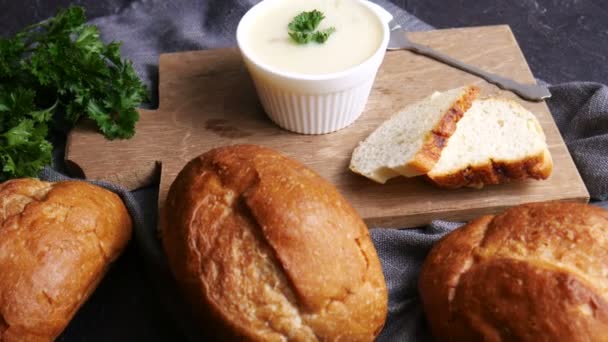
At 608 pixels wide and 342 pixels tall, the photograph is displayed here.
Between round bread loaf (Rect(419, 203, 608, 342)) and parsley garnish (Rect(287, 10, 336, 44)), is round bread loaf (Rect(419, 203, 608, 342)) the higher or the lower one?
the lower one

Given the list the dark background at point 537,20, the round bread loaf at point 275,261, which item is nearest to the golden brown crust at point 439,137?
the round bread loaf at point 275,261

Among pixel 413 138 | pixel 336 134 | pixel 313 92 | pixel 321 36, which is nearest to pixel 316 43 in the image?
pixel 321 36

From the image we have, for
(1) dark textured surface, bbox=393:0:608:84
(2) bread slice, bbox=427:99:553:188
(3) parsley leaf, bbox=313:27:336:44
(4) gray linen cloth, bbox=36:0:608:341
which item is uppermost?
(3) parsley leaf, bbox=313:27:336:44

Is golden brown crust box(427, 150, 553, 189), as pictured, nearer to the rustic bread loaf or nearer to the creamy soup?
the creamy soup

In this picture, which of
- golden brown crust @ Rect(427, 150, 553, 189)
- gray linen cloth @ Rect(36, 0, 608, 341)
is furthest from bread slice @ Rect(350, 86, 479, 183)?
gray linen cloth @ Rect(36, 0, 608, 341)

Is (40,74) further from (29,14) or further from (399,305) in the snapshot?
(399,305)

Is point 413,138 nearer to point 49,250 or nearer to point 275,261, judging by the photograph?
point 275,261

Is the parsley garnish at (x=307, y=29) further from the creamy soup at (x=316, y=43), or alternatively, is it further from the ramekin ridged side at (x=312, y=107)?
the ramekin ridged side at (x=312, y=107)
